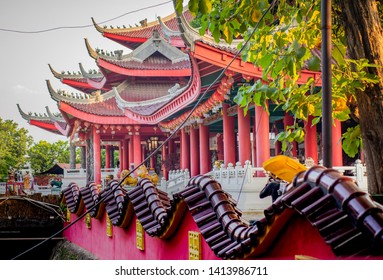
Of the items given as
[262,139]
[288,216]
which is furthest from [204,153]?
[288,216]

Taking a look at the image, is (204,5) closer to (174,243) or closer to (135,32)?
(174,243)

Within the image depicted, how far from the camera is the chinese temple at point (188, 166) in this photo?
2.07 meters

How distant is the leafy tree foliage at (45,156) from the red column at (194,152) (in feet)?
7.80

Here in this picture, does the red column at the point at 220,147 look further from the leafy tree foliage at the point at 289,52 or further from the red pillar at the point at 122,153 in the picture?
the leafy tree foliage at the point at 289,52

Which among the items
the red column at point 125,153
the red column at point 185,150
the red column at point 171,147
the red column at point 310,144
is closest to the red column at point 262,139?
the red column at point 310,144

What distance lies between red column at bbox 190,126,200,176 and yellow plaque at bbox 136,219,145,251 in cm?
683

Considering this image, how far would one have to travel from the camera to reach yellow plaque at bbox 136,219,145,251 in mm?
4277

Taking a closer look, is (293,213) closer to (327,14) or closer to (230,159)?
(327,14)

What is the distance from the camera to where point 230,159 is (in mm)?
9336

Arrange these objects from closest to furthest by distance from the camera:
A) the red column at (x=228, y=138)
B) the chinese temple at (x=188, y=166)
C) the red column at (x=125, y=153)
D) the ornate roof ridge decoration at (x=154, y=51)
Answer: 1. the chinese temple at (x=188, y=166)
2. the red column at (x=228, y=138)
3. the ornate roof ridge decoration at (x=154, y=51)
4. the red column at (x=125, y=153)
